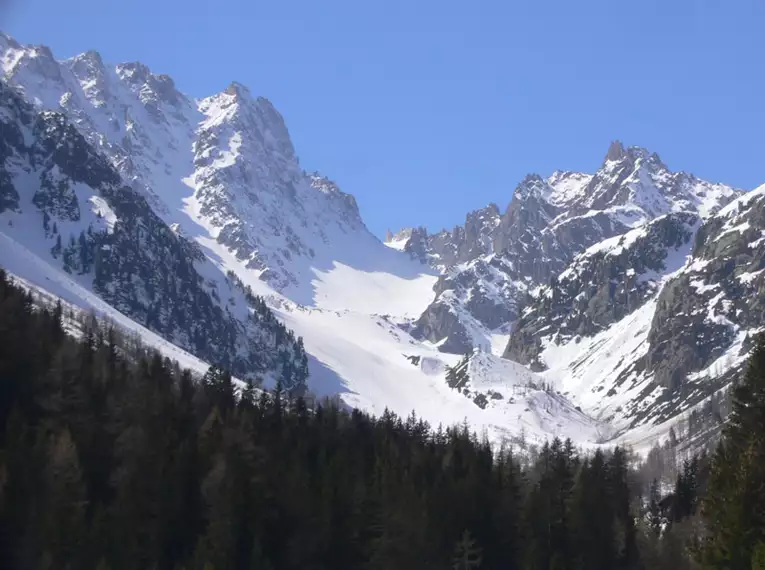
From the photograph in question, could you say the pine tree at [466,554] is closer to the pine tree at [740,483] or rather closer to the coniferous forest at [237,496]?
the coniferous forest at [237,496]

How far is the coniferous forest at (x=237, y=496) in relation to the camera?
257 feet

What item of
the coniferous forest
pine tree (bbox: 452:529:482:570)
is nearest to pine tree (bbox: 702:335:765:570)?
the coniferous forest

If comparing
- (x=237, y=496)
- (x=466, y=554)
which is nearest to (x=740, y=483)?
(x=466, y=554)

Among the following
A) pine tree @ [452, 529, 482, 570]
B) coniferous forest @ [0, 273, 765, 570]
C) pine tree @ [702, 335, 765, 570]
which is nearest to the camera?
pine tree @ [702, 335, 765, 570]

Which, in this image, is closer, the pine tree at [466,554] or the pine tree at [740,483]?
the pine tree at [740,483]

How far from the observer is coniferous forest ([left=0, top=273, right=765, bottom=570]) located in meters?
78.3

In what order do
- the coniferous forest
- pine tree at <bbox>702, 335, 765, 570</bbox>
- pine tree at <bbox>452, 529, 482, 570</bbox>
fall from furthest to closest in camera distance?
pine tree at <bbox>452, 529, 482, 570</bbox> < the coniferous forest < pine tree at <bbox>702, 335, 765, 570</bbox>

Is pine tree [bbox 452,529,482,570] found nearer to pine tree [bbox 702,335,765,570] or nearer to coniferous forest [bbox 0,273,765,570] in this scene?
coniferous forest [bbox 0,273,765,570]

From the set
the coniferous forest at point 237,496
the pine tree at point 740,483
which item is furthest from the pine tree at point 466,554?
the pine tree at point 740,483

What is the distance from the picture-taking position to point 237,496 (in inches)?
3359

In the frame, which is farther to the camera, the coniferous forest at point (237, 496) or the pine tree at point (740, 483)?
the coniferous forest at point (237, 496)

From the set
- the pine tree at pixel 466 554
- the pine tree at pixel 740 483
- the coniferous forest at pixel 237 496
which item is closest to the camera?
the pine tree at pixel 740 483

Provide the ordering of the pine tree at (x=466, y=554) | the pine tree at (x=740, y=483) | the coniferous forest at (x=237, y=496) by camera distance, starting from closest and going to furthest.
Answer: the pine tree at (x=740, y=483)
the coniferous forest at (x=237, y=496)
the pine tree at (x=466, y=554)

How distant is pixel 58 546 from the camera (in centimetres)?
7394
